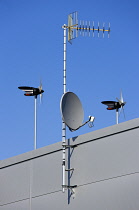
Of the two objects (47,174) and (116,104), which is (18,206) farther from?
(116,104)

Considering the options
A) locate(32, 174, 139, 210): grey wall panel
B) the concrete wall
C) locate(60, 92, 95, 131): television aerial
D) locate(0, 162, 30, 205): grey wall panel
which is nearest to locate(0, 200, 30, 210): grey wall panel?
the concrete wall

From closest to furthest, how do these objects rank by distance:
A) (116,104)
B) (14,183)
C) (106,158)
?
1. (106,158)
2. (14,183)
3. (116,104)

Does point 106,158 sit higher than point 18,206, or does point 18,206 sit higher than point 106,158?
point 106,158

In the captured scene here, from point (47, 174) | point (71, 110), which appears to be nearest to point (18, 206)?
point (47, 174)

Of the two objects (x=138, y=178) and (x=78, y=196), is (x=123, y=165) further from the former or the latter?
(x=78, y=196)

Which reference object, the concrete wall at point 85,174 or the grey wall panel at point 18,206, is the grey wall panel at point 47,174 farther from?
the grey wall panel at point 18,206

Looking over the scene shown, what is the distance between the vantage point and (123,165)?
1727cm

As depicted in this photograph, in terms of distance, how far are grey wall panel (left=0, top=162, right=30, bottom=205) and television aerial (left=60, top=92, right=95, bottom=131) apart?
3.01 metres

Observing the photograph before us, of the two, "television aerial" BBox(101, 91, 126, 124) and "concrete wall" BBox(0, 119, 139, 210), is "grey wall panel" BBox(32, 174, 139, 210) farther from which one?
"television aerial" BBox(101, 91, 126, 124)

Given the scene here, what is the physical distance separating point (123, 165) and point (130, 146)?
61 centimetres

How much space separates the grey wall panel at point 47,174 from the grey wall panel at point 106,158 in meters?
0.70

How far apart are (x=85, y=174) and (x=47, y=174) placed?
2017mm

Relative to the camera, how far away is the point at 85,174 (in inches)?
731

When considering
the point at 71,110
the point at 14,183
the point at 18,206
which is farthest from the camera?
the point at 14,183
